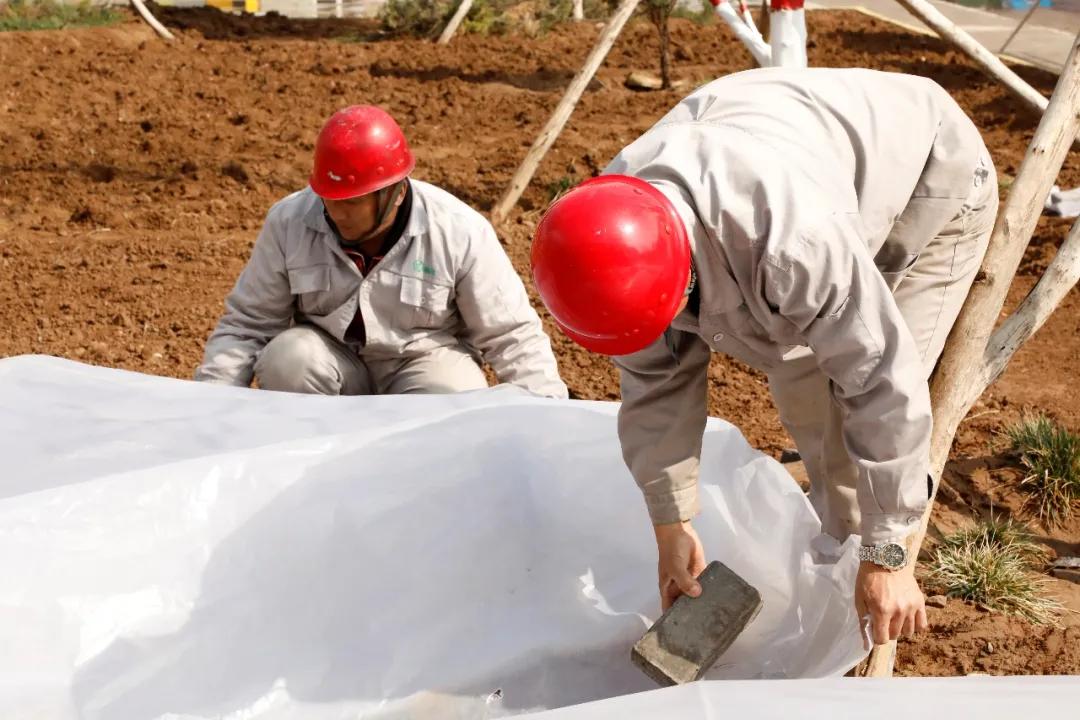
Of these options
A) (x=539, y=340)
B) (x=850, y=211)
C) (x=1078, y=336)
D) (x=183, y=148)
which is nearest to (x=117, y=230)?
(x=183, y=148)

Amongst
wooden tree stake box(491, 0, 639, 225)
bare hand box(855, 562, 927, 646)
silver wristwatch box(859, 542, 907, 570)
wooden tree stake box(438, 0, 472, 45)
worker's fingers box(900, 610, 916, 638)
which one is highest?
silver wristwatch box(859, 542, 907, 570)

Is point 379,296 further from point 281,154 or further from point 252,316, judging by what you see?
point 281,154

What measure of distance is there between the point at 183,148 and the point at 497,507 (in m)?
5.63

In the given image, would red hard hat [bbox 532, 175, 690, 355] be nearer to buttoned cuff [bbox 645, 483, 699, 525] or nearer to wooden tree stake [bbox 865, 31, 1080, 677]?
buttoned cuff [bbox 645, 483, 699, 525]

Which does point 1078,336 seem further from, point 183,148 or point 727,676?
point 183,148

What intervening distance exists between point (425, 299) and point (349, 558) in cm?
110

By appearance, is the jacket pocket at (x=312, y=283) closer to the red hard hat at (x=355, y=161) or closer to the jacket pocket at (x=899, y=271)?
the red hard hat at (x=355, y=161)

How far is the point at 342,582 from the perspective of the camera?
7.95 ft

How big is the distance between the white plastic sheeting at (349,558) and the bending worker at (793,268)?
243mm

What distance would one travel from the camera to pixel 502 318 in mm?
3408

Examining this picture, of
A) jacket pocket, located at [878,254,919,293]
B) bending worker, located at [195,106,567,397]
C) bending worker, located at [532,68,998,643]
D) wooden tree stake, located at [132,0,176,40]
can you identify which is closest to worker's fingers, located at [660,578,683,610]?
bending worker, located at [532,68,998,643]

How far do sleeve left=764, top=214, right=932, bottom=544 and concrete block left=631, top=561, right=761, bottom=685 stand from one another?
355 mm

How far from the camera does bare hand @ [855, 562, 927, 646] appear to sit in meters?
2.02

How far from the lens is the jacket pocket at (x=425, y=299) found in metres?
3.35
